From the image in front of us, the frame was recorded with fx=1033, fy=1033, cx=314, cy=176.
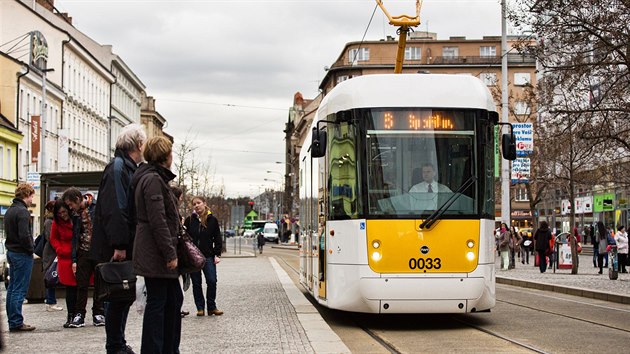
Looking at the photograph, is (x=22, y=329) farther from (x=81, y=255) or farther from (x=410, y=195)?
(x=410, y=195)

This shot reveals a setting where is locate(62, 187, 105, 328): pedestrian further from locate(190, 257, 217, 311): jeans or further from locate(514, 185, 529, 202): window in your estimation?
locate(514, 185, 529, 202): window

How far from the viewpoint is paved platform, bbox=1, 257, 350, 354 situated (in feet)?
35.9

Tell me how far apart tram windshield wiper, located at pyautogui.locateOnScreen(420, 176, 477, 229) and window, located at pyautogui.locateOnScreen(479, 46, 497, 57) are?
94.0 m

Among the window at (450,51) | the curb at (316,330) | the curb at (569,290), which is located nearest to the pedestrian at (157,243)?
the curb at (316,330)

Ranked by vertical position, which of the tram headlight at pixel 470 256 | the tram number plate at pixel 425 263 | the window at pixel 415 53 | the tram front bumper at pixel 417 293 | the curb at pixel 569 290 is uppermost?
the window at pixel 415 53

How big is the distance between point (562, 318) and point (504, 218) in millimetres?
21212

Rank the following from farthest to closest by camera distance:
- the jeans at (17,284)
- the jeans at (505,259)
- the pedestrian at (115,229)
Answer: the jeans at (505,259) < the jeans at (17,284) < the pedestrian at (115,229)

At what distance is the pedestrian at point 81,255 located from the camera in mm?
13578

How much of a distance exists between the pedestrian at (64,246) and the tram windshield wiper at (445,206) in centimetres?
479

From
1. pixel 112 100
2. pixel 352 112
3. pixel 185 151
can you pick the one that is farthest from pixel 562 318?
pixel 112 100

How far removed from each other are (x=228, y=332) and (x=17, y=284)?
2740mm

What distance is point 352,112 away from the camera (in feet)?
46.3

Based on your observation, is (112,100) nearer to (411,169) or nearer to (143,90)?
(143,90)

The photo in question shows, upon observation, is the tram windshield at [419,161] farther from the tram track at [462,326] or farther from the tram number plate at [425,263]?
the tram track at [462,326]
